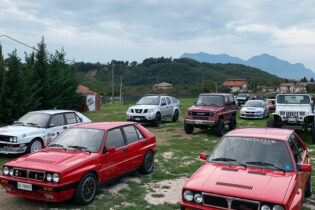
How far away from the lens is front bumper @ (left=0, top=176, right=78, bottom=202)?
474 cm

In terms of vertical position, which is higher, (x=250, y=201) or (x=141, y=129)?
(x=141, y=129)

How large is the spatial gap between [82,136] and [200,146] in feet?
20.3

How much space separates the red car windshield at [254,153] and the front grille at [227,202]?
37.4 inches

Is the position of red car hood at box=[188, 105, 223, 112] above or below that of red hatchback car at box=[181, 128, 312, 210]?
above

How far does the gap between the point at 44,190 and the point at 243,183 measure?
3204 mm

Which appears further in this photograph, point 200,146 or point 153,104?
point 153,104

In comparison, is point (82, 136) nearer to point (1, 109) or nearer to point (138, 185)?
point (138, 185)

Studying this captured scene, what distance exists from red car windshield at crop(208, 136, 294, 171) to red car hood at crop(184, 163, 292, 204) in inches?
6.6

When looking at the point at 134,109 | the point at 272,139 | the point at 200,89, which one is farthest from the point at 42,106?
the point at 200,89

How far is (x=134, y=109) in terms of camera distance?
16.8 meters

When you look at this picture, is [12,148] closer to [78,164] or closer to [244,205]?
[78,164]

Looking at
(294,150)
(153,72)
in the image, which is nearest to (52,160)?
(294,150)

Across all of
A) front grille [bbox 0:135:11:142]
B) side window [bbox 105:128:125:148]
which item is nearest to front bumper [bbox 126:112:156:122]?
front grille [bbox 0:135:11:142]

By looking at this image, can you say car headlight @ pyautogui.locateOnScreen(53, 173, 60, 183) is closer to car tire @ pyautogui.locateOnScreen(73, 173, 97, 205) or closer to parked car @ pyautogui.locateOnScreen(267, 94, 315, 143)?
car tire @ pyautogui.locateOnScreen(73, 173, 97, 205)
